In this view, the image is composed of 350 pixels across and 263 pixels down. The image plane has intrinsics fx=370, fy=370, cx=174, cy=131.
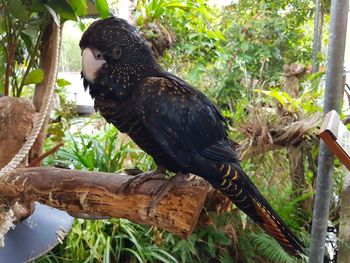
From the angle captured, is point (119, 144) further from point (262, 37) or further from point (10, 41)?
point (262, 37)

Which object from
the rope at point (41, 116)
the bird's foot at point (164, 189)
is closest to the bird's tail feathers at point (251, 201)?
the bird's foot at point (164, 189)

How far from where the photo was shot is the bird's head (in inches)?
35.2

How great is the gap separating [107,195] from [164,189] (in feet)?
→ 0.52

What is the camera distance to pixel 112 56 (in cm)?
91

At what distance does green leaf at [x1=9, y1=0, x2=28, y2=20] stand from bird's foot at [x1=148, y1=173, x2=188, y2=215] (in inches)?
26.7

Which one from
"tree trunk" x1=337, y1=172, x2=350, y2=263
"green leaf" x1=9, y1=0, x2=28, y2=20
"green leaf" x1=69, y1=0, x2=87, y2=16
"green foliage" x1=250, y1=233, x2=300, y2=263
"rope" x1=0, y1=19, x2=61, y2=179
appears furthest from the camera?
"green foliage" x1=250, y1=233, x2=300, y2=263

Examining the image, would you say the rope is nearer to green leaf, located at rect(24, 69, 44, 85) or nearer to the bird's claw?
green leaf, located at rect(24, 69, 44, 85)

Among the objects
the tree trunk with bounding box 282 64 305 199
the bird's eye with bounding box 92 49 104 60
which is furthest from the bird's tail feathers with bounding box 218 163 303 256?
the tree trunk with bounding box 282 64 305 199

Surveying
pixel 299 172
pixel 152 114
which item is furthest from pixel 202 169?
pixel 299 172

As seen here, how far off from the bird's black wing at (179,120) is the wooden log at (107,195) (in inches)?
3.3

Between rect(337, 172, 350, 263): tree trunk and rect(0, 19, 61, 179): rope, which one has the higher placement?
rect(0, 19, 61, 179): rope

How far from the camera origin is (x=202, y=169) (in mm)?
938

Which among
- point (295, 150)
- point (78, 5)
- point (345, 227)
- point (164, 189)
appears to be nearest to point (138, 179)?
point (164, 189)

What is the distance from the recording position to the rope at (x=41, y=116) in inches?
38.4
